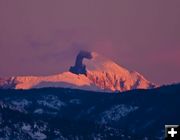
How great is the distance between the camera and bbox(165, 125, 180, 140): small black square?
115 ft

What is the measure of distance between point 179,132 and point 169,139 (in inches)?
21.1

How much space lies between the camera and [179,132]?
35312 millimetres

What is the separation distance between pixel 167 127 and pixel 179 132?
518 millimetres

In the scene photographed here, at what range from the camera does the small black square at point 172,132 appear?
35188 mm

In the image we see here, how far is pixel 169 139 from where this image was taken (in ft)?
115

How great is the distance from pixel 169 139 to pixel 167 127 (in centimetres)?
50

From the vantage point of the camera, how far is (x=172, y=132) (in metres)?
Answer: 35.8

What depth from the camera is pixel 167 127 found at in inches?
1389
